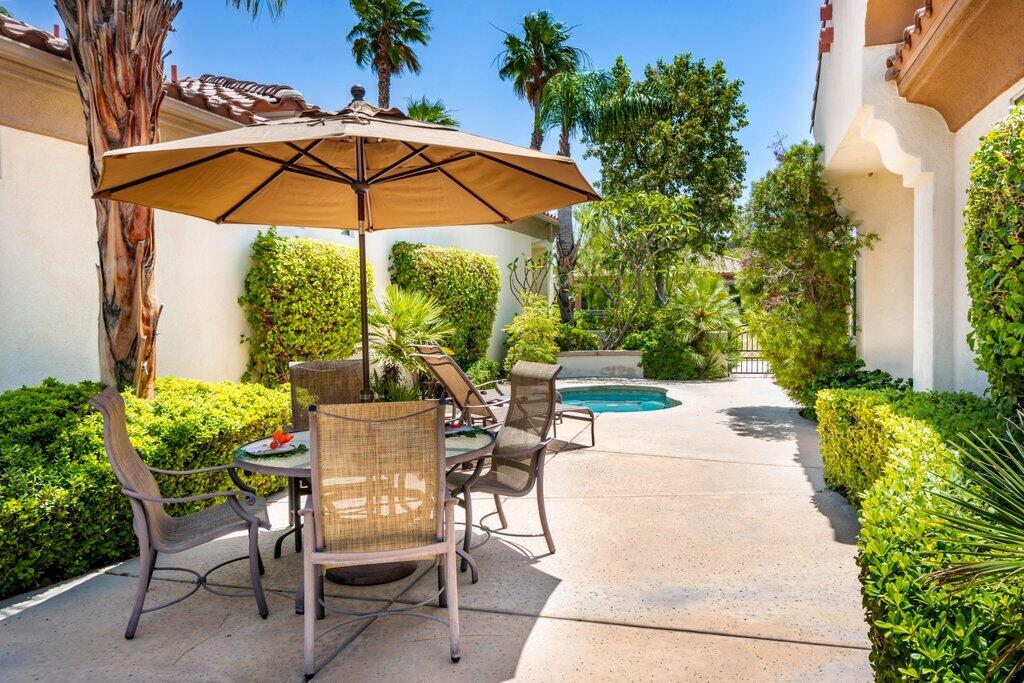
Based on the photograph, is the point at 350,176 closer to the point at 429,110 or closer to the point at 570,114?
the point at 570,114

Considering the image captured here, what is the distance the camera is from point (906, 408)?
4.67 m

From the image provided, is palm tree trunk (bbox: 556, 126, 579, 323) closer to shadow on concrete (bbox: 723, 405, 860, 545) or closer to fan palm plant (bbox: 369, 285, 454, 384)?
shadow on concrete (bbox: 723, 405, 860, 545)

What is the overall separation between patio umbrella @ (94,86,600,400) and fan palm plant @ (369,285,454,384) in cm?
463

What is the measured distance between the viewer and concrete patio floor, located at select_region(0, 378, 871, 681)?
313cm

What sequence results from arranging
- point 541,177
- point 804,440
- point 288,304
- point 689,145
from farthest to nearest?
point 689,145
point 804,440
point 288,304
point 541,177

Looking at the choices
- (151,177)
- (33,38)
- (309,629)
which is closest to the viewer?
(309,629)

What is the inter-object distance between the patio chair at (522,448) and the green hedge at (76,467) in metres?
2.08

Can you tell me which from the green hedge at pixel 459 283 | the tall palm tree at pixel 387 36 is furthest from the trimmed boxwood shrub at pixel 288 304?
the tall palm tree at pixel 387 36

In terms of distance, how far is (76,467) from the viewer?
421 cm

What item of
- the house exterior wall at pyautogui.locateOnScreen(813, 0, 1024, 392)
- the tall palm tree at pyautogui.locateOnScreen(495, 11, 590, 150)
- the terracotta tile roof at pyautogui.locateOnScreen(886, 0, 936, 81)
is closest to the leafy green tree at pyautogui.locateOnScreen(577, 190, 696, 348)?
the tall palm tree at pyautogui.locateOnScreen(495, 11, 590, 150)

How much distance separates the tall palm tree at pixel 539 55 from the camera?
18250 mm

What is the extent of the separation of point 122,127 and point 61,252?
1465 millimetres

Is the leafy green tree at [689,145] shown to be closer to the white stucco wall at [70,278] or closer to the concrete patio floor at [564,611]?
the white stucco wall at [70,278]

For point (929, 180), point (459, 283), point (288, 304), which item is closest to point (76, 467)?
point (288, 304)
